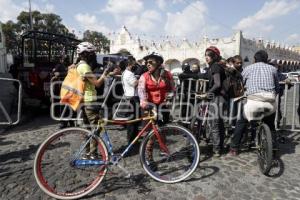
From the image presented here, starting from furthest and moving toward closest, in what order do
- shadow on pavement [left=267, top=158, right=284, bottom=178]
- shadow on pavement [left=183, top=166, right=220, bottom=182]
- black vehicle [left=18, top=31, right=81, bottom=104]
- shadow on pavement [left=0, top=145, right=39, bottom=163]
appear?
1. black vehicle [left=18, top=31, right=81, bottom=104]
2. shadow on pavement [left=0, top=145, right=39, bottom=163]
3. shadow on pavement [left=267, top=158, right=284, bottom=178]
4. shadow on pavement [left=183, top=166, right=220, bottom=182]

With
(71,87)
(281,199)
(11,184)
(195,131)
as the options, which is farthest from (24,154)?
(281,199)

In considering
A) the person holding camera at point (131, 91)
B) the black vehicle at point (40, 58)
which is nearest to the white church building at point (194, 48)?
the black vehicle at point (40, 58)

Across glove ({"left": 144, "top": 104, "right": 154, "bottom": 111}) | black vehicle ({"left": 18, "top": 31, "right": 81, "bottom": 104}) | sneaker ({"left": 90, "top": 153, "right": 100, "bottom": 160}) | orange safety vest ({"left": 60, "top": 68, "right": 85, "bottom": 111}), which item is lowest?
sneaker ({"left": 90, "top": 153, "right": 100, "bottom": 160})

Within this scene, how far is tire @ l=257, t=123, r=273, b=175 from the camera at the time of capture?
181 inches

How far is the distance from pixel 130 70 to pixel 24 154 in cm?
255

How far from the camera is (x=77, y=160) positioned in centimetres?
402

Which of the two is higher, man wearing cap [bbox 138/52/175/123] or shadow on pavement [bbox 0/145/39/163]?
man wearing cap [bbox 138/52/175/123]

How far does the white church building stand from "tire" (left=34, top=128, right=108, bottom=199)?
84.2 ft

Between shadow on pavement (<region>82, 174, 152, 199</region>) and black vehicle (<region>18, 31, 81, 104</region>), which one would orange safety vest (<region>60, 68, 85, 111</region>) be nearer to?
shadow on pavement (<region>82, 174, 152, 199</region>)

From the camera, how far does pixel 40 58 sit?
11.5m

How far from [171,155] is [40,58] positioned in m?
8.51

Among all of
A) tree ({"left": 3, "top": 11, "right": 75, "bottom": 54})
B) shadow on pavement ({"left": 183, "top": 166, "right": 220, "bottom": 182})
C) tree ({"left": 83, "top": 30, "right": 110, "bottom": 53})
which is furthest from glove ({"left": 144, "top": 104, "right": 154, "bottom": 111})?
tree ({"left": 83, "top": 30, "right": 110, "bottom": 53})

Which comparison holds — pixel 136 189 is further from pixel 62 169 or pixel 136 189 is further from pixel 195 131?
pixel 195 131

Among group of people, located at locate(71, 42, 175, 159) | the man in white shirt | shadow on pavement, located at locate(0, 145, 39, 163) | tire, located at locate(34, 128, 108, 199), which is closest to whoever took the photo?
tire, located at locate(34, 128, 108, 199)
